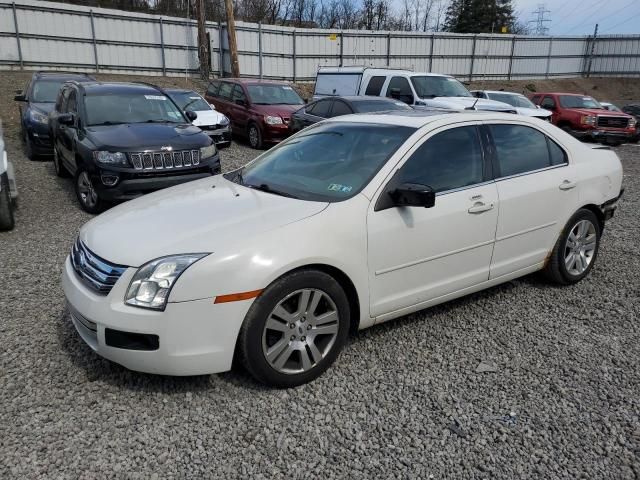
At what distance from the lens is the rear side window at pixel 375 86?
13494mm

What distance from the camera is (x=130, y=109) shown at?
25.6ft

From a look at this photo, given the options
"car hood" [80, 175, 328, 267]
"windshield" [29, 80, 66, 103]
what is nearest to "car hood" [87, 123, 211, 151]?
"car hood" [80, 175, 328, 267]

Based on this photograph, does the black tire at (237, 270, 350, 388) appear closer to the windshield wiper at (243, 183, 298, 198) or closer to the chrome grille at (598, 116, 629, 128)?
the windshield wiper at (243, 183, 298, 198)

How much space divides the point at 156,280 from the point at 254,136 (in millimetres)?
10763

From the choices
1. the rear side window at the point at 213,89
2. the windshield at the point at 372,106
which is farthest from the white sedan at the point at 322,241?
the rear side window at the point at 213,89

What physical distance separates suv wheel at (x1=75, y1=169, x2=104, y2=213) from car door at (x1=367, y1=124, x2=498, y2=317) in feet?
15.7

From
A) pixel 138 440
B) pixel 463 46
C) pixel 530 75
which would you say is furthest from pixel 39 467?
pixel 530 75

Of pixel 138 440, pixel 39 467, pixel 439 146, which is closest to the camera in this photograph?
pixel 39 467

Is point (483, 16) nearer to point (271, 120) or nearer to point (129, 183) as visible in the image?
point (271, 120)

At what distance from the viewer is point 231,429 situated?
274 centimetres

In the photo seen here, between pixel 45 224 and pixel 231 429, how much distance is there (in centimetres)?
501

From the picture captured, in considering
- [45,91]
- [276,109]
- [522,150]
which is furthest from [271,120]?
[522,150]

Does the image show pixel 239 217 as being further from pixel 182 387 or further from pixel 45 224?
pixel 45 224

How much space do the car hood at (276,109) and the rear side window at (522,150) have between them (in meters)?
9.13
